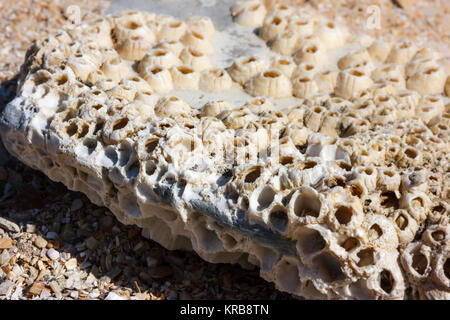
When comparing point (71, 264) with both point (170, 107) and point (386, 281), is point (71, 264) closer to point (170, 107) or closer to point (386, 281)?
point (170, 107)

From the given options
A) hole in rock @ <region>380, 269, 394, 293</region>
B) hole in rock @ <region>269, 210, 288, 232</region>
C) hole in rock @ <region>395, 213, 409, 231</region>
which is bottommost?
hole in rock @ <region>380, 269, 394, 293</region>

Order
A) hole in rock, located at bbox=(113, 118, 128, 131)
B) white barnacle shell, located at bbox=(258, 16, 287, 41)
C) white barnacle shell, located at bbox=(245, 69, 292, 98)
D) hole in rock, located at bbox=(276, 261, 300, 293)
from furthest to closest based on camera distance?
1. white barnacle shell, located at bbox=(258, 16, 287, 41)
2. white barnacle shell, located at bbox=(245, 69, 292, 98)
3. hole in rock, located at bbox=(113, 118, 128, 131)
4. hole in rock, located at bbox=(276, 261, 300, 293)

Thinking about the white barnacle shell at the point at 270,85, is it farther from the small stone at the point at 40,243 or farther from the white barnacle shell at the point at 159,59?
the small stone at the point at 40,243

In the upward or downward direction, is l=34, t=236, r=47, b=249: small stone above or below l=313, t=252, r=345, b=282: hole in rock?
below

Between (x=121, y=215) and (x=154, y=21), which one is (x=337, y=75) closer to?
(x=154, y=21)

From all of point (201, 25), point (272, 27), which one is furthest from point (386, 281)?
point (201, 25)

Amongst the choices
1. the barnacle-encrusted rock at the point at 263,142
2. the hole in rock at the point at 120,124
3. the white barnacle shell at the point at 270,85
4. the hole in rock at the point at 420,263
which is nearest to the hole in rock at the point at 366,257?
the barnacle-encrusted rock at the point at 263,142

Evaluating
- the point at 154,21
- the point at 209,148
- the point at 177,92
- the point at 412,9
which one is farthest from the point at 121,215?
the point at 412,9

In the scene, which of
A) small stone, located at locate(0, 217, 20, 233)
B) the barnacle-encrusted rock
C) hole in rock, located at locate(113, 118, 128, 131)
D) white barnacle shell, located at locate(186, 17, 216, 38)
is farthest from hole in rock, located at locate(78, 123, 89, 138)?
white barnacle shell, located at locate(186, 17, 216, 38)

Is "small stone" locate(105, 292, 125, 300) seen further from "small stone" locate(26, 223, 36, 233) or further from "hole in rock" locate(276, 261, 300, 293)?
"hole in rock" locate(276, 261, 300, 293)
